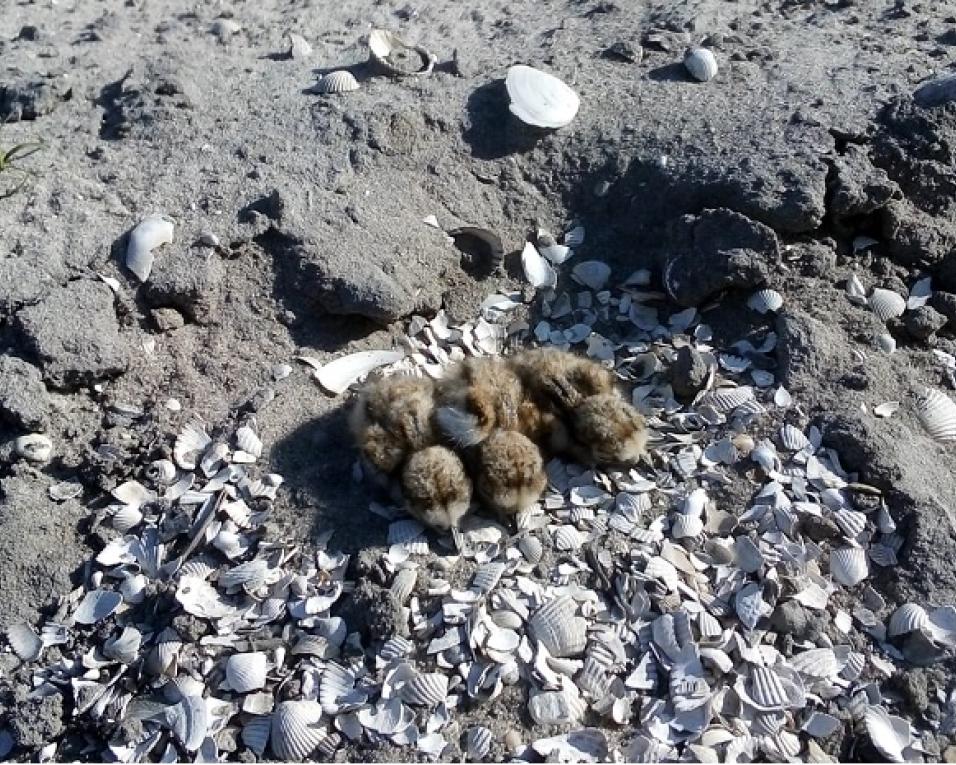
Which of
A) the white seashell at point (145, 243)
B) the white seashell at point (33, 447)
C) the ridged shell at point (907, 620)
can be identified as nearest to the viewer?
the ridged shell at point (907, 620)

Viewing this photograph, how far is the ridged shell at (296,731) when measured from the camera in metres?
3.43

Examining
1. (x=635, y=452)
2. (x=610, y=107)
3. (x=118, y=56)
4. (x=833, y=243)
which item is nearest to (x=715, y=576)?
(x=635, y=452)

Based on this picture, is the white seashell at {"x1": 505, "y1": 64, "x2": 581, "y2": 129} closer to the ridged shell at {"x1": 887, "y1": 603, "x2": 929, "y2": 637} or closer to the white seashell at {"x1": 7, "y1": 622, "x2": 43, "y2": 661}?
the ridged shell at {"x1": 887, "y1": 603, "x2": 929, "y2": 637}

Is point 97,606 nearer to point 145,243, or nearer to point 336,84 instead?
point 145,243

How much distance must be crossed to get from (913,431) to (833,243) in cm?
93

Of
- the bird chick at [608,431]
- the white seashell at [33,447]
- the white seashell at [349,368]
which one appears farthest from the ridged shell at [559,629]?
the white seashell at [33,447]

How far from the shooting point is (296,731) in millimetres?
3434

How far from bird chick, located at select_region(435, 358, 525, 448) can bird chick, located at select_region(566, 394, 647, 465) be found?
232 millimetres

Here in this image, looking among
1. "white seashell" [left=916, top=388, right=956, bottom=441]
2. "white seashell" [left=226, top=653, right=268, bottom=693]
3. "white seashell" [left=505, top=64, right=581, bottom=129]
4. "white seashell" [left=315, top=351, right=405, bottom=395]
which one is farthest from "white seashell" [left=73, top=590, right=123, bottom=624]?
"white seashell" [left=916, top=388, right=956, bottom=441]

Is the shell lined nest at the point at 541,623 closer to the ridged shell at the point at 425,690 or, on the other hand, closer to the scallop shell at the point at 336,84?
the ridged shell at the point at 425,690

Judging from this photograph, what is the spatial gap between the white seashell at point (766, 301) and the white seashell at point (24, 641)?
2.90 meters

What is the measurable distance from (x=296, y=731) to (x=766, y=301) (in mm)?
2446

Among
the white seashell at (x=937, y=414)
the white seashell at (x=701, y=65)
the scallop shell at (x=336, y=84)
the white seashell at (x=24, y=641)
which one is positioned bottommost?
the white seashell at (x=24, y=641)

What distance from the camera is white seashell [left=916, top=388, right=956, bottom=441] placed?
14.0ft
